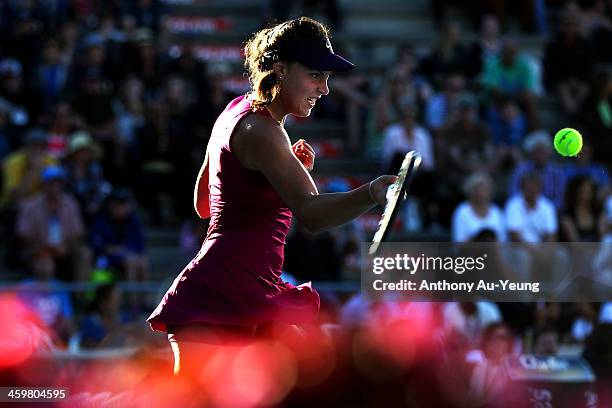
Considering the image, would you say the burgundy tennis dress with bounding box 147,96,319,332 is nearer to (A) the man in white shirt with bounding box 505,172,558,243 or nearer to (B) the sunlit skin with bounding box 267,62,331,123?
(B) the sunlit skin with bounding box 267,62,331,123

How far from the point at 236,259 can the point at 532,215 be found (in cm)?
700

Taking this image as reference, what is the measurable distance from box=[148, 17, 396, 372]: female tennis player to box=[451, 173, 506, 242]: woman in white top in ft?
20.7

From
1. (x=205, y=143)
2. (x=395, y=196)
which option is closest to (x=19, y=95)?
(x=205, y=143)

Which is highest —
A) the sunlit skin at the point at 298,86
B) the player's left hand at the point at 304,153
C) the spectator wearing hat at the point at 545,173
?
the sunlit skin at the point at 298,86

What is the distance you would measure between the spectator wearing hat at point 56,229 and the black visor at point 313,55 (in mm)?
6354

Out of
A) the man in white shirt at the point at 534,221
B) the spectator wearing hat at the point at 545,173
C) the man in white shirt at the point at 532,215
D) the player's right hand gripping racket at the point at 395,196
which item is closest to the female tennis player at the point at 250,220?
the player's right hand gripping racket at the point at 395,196

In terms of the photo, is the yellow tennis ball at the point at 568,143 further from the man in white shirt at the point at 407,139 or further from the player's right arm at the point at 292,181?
the man in white shirt at the point at 407,139

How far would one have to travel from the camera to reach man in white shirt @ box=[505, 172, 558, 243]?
11164 mm

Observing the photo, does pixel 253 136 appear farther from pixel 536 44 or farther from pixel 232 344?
pixel 536 44

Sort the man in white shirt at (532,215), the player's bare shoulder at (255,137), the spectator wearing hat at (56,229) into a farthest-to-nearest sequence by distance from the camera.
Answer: the man in white shirt at (532,215)
the spectator wearing hat at (56,229)
the player's bare shoulder at (255,137)

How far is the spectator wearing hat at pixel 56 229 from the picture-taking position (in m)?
10.7

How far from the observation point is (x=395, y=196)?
4082mm

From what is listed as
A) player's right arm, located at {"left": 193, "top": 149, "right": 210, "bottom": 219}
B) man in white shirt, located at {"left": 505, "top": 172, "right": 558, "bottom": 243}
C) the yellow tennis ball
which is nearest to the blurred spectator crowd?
man in white shirt, located at {"left": 505, "top": 172, "right": 558, "bottom": 243}

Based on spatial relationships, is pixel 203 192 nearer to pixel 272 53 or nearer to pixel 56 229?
pixel 272 53
